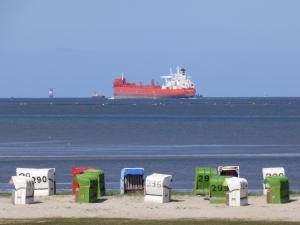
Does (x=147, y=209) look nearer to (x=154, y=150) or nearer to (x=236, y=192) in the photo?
(x=236, y=192)

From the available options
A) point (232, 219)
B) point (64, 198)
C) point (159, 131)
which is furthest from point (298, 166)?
point (159, 131)

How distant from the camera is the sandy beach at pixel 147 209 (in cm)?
2923

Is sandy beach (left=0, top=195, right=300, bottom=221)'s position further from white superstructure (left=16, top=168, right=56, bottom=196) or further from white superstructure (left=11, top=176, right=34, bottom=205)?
white superstructure (left=16, top=168, right=56, bottom=196)

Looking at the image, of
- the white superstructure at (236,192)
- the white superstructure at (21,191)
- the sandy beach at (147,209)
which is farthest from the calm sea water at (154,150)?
the white superstructure at (236,192)

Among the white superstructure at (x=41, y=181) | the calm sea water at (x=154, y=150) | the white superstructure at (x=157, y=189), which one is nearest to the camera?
the white superstructure at (x=157, y=189)

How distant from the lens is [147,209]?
30.8 metres

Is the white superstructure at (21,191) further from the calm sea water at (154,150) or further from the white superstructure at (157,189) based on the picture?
the calm sea water at (154,150)

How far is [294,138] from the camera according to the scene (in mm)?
83938

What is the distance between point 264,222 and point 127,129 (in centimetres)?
7498

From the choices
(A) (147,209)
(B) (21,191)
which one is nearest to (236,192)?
(A) (147,209)

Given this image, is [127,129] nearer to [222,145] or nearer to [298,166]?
[222,145]

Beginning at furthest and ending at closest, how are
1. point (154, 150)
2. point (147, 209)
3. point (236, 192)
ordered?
1. point (154, 150)
2. point (236, 192)
3. point (147, 209)

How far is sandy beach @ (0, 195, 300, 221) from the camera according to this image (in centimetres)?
2923

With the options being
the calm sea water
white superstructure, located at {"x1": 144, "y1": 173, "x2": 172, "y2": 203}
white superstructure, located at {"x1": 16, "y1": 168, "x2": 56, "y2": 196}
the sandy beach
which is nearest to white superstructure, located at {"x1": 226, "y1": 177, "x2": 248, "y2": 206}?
the sandy beach
